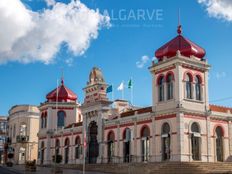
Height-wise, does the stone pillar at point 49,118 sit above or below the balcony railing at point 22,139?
above

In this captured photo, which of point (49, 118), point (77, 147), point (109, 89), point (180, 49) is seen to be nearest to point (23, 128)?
point (49, 118)

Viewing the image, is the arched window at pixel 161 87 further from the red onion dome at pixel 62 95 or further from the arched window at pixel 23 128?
the arched window at pixel 23 128

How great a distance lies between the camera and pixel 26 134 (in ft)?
258

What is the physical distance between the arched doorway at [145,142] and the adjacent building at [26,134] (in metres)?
37.6

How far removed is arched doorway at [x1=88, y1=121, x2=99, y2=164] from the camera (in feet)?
178

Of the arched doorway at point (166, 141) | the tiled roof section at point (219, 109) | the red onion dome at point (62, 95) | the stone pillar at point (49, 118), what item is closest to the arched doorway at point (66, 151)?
the stone pillar at point (49, 118)

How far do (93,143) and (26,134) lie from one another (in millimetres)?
27852

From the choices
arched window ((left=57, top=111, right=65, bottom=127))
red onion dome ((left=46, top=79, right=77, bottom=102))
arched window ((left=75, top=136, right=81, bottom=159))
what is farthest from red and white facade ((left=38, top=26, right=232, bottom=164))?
red onion dome ((left=46, top=79, right=77, bottom=102))

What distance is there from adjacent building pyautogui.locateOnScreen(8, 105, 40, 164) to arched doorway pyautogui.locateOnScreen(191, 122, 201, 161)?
142ft

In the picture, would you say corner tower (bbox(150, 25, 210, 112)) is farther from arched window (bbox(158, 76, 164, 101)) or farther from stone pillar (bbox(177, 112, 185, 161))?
stone pillar (bbox(177, 112, 185, 161))

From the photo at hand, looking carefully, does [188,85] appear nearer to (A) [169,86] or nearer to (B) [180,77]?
(B) [180,77]

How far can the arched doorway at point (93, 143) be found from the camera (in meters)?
54.2

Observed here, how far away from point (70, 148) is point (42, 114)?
11.5m

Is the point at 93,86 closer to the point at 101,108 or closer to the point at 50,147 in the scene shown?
the point at 101,108
